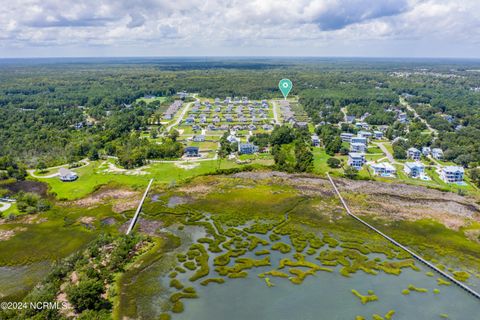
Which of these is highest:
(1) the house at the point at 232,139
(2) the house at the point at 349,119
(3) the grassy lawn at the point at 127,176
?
(2) the house at the point at 349,119

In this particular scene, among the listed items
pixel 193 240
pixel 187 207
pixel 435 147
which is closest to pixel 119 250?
pixel 193 240

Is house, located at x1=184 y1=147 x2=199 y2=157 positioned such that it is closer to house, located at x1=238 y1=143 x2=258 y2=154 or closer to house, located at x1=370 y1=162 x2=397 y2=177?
house, located at x1=238 y1=143 x2=258 y2=154

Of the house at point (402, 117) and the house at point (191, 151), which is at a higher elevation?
the house at point (402, 117)

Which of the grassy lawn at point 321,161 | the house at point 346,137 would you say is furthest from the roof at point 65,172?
the house at point 346,137

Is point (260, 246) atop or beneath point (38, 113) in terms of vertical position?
beneath

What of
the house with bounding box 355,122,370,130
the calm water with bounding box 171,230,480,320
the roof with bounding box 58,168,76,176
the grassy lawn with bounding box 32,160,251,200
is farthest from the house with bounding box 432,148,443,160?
the roof with bounding box 58,168,76,176

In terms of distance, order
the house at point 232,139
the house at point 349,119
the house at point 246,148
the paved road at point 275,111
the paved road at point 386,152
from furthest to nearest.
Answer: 1. the paved road at point 275,111
2. the house at point 349,119
3. the house at point 232,139
4. the house at point 246,148
5. the paved road at point 386,152

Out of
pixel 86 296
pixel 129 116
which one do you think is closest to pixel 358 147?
pixel 86 296

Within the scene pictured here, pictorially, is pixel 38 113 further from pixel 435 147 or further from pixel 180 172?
A: pixel 435 147

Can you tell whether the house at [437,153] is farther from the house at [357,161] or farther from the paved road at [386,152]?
the house at [357,161]

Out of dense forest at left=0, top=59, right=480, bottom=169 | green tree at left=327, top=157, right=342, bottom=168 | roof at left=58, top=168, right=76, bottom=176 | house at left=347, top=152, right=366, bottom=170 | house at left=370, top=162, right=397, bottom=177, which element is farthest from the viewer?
dense forest at left=0, top=59, right=480, bottom=169

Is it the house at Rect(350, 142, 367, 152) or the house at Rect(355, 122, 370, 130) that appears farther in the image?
the house at Rect(355, 122, 370, 130)
